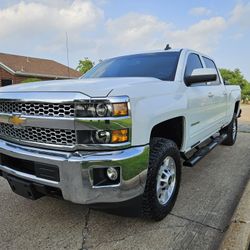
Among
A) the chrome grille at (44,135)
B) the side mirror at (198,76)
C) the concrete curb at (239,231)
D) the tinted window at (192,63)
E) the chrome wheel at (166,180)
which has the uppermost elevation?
the tinted window at (192,63)

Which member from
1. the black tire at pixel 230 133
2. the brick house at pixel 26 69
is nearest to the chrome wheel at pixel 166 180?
the black tire at pixel 230 133

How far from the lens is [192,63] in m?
4.05

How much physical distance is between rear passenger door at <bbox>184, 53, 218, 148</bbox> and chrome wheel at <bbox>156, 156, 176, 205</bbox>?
0.61m

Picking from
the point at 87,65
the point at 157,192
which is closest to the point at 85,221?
the point at 157,192

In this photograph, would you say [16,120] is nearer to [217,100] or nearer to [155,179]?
[155,179]

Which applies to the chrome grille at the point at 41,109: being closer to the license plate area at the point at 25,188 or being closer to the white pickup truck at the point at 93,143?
the white pickup truck at the point at 93,143

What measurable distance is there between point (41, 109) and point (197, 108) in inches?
81.3

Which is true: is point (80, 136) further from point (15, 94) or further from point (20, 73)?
point (20, 73)

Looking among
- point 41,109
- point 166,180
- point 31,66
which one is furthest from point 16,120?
point 31,66

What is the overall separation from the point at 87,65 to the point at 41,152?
3174cm

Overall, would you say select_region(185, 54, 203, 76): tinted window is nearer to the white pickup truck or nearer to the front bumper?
the white pickup truck

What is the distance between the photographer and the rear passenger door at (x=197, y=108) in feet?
→ 11.4

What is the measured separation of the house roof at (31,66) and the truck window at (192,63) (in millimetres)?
18266

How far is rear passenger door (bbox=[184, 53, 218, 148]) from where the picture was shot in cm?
349
